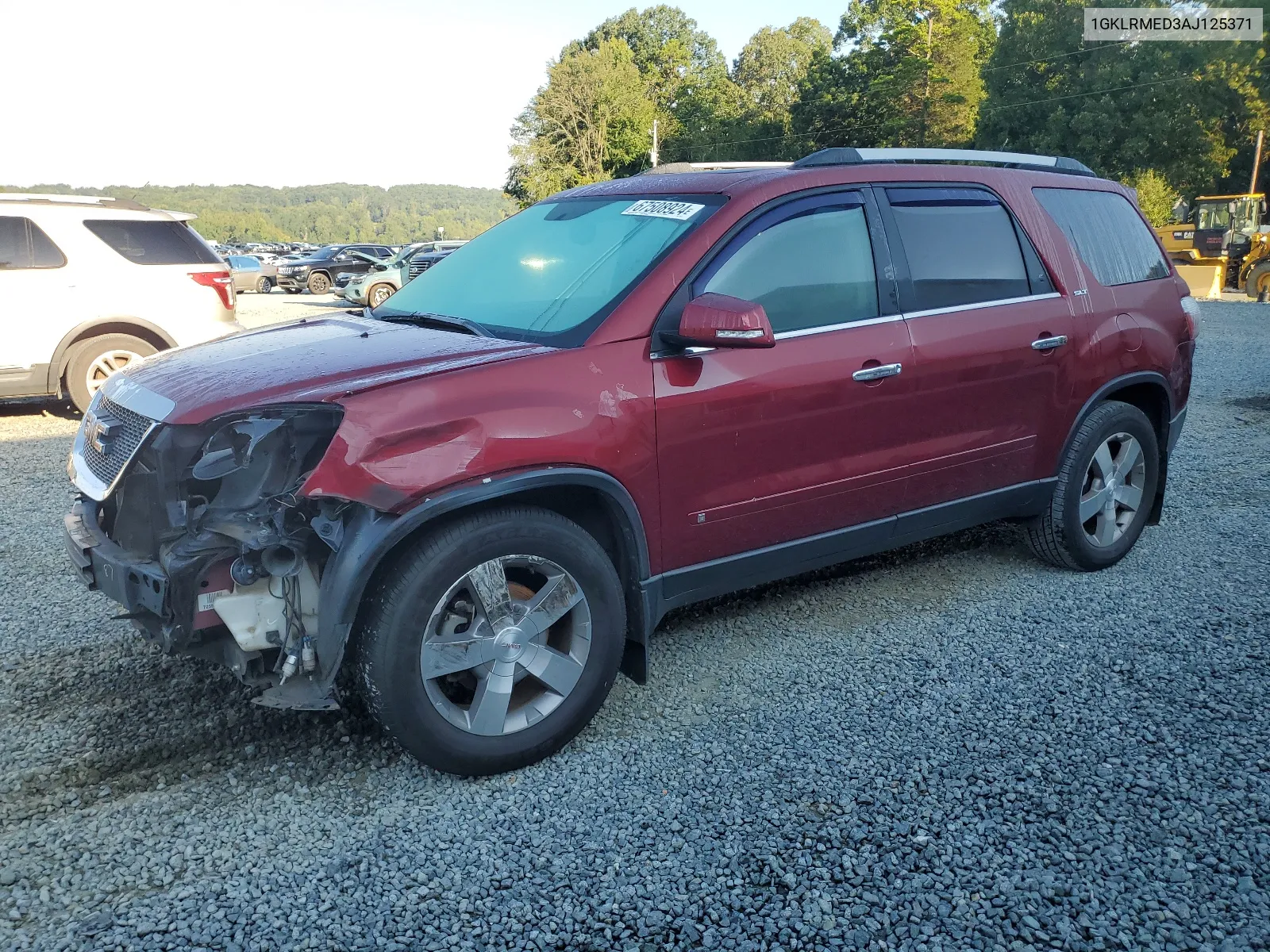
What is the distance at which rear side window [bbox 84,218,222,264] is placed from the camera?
8.41 m

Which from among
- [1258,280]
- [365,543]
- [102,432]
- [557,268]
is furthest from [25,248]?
[1258,280]

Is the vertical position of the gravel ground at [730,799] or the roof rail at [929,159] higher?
the roof rail at [929,159]

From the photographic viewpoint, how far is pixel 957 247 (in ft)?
13.2

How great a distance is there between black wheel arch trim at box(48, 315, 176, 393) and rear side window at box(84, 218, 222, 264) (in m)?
0.53

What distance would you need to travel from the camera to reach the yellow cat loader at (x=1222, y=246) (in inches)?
853

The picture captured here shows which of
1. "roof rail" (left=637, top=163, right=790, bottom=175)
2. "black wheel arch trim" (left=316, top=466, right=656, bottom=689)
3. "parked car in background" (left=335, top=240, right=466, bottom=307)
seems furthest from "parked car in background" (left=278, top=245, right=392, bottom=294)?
Result: "black wheel arch trim" (left=316, top=466, right=656, bottom=689)

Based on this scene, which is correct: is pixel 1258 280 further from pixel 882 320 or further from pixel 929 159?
pixel 882 320

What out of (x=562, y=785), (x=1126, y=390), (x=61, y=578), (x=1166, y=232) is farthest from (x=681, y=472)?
(x=1166, y=232)

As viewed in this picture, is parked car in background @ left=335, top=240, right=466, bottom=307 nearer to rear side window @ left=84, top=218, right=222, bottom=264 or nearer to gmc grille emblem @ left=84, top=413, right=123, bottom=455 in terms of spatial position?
rear side window @ left=84, top=218, right=222, bottom=264

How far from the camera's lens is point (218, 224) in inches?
4973

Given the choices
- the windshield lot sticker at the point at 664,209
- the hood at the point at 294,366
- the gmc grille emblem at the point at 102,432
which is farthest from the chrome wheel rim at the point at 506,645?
the windshield lot sticker at the point at 664,209

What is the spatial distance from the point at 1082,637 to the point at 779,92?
93466 mm

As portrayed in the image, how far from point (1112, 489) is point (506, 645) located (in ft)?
10.6

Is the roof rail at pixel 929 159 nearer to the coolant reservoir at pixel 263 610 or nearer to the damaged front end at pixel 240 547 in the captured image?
the damaged front end at pixel 240 547
